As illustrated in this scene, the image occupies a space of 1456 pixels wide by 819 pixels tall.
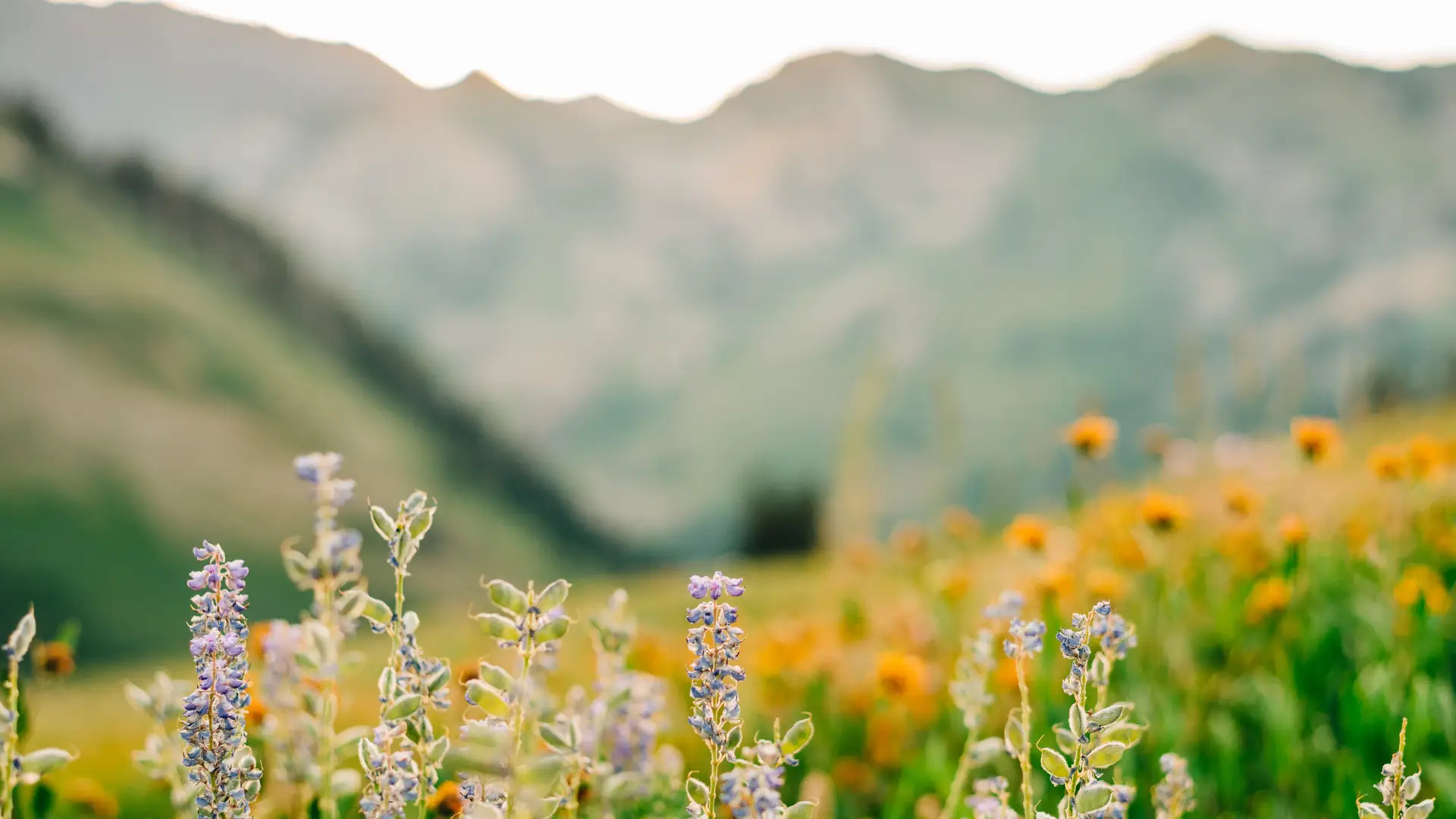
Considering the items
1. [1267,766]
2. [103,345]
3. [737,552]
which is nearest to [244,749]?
[1267,766]

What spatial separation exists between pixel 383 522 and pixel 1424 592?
3.50m

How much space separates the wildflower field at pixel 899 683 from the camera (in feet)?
3.87

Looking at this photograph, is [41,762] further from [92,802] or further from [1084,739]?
[92,802]

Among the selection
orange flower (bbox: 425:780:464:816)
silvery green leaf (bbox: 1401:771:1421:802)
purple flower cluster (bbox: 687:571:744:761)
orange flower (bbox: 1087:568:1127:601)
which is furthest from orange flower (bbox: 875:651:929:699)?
purple flower cluster (bbox: 687:571:744:761)

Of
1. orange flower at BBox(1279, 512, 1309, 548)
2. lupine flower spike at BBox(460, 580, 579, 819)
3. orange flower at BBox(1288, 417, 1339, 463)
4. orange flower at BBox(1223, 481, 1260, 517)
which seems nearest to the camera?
lupine flower spike at BBox(460, 580, 579, 819)

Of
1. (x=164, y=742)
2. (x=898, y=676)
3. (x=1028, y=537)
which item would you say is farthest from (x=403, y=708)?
(x=1028, y=537)

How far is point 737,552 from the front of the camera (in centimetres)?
4059

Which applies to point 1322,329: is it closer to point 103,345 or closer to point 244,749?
point 103,345

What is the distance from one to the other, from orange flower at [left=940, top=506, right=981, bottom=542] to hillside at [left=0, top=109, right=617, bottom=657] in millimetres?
46055

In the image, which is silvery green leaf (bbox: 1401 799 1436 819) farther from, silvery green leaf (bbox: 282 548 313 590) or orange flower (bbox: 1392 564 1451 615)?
orange flower (bbox: 1392 564 1451 615)

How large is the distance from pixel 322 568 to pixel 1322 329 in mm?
235350

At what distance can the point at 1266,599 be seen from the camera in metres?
3.67

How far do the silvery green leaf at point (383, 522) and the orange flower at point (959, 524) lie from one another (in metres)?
4.23

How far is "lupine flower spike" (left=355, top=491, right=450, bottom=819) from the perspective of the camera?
1125 mm
